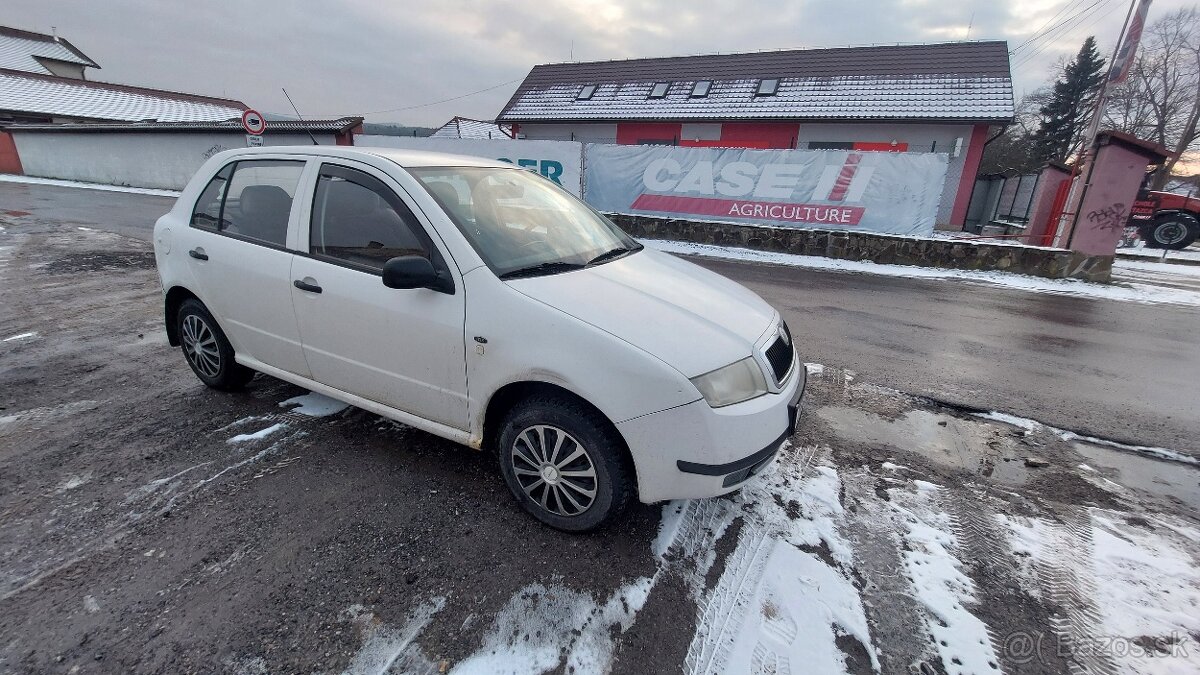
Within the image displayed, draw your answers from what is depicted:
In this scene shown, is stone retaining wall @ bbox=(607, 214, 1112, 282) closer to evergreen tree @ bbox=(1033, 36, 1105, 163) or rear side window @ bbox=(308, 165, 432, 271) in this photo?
rear side window @ bbox=(308, 165, 432, 271)

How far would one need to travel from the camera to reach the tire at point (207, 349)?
357 centimetres

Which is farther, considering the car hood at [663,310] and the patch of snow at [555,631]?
the car hood at [663,310]

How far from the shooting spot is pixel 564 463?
2367mm

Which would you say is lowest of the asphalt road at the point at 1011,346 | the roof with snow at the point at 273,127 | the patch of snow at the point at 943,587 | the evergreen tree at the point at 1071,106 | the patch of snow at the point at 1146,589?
the patch of snow at the point at 943,587

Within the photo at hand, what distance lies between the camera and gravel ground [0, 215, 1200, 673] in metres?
1.90

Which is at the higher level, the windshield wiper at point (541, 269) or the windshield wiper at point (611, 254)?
the windshield wiper at point (611, 254)

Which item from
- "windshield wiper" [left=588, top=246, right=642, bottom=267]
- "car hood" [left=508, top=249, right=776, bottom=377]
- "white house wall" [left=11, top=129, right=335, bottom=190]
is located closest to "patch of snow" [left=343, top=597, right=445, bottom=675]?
"car hood" [left=508, top=249, right=776, bottom=377]

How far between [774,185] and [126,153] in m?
31.9

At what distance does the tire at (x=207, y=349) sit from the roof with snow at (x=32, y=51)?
60.3 m

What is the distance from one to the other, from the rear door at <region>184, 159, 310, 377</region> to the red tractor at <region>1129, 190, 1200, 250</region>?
21.8 meters

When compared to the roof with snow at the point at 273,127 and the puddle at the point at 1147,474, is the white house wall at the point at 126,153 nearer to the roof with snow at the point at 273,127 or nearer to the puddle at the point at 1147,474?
the roof with snow at the point at 273,127

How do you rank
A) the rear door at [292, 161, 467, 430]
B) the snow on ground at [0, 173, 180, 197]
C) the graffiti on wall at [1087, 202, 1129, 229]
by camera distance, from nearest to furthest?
the rear door at [292, 161, 467, 430], the graffiti on wall at [1087, 202, 1129, 229], the snow on ground at [0, 173, 180, 197]

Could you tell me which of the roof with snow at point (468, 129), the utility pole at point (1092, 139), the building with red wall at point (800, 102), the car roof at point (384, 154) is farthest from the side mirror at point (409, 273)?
the roof with snow at point (468, 129)

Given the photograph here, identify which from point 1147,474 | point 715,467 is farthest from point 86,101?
point 1147,474
